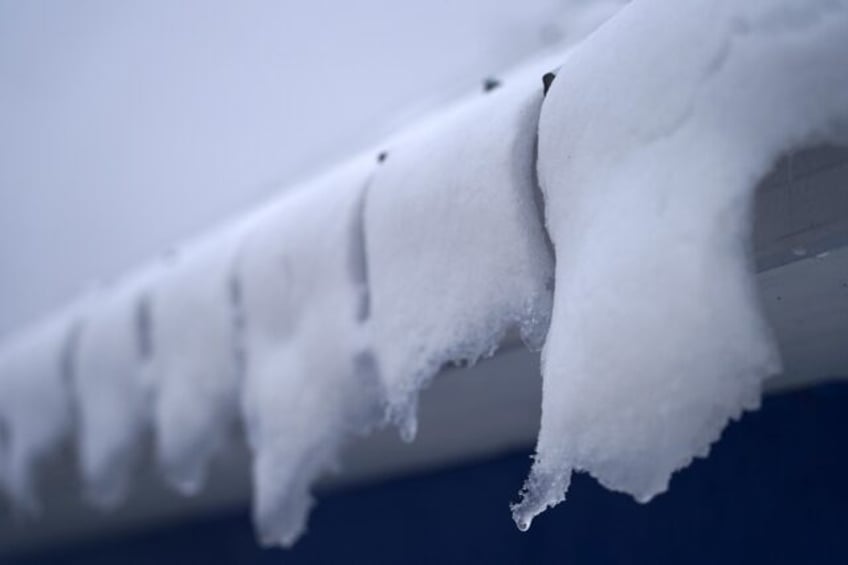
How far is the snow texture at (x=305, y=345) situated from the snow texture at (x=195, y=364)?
0.09 meters

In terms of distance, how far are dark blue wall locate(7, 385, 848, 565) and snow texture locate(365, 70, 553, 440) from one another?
892mm

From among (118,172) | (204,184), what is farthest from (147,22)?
(204,184)

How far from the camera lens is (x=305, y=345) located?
1939 mm

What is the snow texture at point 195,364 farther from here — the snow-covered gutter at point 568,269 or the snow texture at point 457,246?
the snow texture at point 457,246

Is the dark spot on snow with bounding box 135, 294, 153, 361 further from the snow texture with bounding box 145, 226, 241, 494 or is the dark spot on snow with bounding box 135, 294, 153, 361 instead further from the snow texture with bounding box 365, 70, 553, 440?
the snow texture with bounding box 365, 70, 553, 440

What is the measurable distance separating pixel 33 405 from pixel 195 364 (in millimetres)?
897

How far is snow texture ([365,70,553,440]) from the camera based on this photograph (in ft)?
4.79

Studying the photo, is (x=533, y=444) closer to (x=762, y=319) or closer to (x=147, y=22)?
(x=762, y=319)

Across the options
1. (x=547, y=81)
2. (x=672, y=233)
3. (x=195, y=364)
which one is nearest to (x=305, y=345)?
(x=195, y=364)

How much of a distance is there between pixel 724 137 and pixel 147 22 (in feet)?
14.5

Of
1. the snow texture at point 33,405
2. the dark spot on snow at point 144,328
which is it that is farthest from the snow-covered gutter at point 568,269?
the snow texture at point 33,405

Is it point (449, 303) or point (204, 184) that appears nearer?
point (449, 303)

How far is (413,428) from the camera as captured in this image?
1.72 meters

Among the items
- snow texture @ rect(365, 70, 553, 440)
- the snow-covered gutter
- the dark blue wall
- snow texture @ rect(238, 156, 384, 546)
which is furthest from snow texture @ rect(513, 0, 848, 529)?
the dark blue wall
